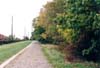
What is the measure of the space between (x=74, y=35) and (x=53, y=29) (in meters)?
28.5

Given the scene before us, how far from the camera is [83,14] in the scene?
24.4 meters

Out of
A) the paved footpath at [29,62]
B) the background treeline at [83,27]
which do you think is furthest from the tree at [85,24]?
the paved footpath at [29,62]

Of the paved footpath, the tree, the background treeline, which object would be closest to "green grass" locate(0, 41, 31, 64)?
the paved footpath

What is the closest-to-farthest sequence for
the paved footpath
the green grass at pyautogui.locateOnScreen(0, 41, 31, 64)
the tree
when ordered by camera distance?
the paved footpath
the tree
the green grass at pyautogui.locateOnScreen(0, 41, 31, 64)

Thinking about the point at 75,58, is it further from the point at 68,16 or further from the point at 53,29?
the point at 53,29

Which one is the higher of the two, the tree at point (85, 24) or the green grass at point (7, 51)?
the tree at point (85, 24)

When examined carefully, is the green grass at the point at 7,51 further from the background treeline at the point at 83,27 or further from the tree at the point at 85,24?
the tree at the point at 85,24

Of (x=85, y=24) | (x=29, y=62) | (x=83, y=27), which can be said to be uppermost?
(x=85, y=24)

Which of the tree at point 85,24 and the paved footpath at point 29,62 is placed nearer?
the paved footpath at point 29,62

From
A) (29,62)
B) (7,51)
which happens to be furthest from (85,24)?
(7,51)

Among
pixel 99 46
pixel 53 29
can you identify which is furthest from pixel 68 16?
pixel 53 29

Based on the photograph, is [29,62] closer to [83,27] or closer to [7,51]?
[83,27]

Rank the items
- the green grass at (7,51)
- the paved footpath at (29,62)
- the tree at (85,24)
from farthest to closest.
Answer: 1. the green grass at (7,51)
2. the tree at (85,24)
3. the paved footpath at (29,62)

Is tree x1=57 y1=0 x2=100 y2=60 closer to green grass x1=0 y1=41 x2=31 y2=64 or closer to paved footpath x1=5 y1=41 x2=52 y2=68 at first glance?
paved footpath x1=5 y1=41 x2=52 y2=68
